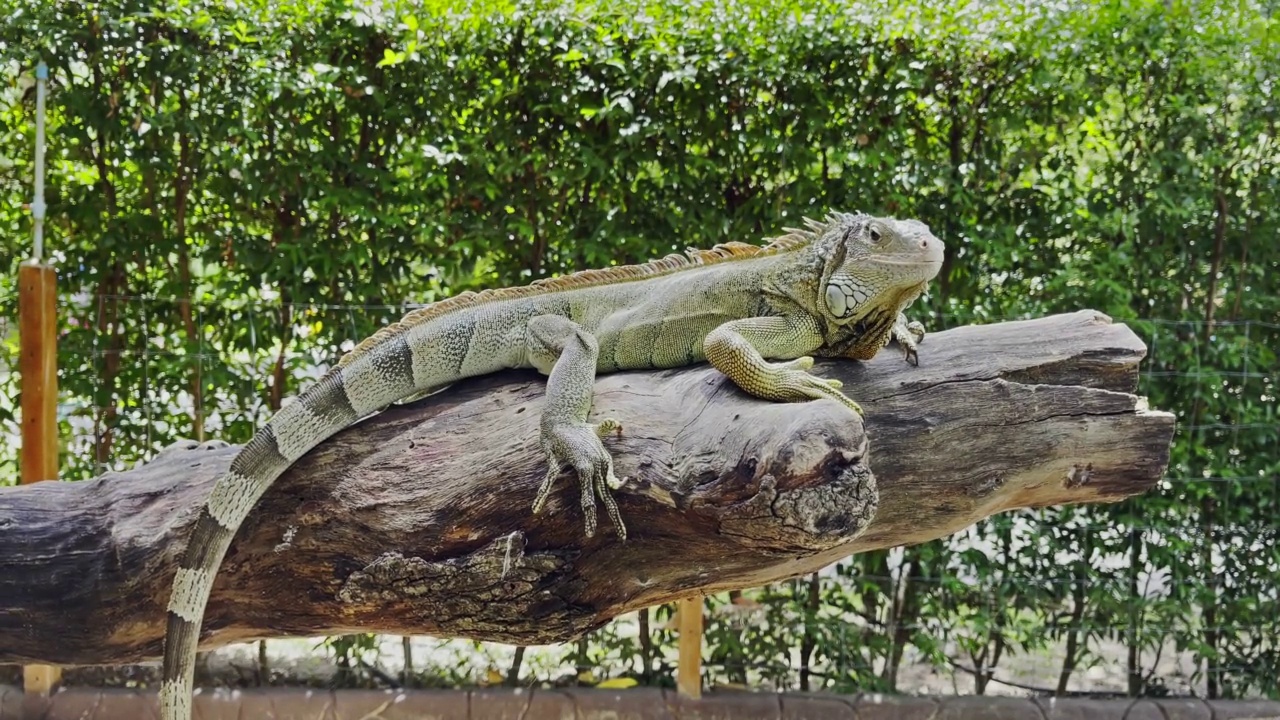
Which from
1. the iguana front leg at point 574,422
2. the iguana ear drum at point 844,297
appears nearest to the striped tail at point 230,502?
the iguana front leg at point 574,422

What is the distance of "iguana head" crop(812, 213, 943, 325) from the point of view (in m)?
3.00

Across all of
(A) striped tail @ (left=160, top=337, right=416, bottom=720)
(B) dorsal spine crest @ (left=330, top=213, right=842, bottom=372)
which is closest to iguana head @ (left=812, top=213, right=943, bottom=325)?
(B) dorsal spine crest @ (left=330, top=213, right=842, bottom=372)

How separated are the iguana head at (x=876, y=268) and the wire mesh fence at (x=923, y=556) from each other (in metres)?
2.54

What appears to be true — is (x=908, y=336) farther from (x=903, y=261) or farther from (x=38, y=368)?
(x=38, y=368)

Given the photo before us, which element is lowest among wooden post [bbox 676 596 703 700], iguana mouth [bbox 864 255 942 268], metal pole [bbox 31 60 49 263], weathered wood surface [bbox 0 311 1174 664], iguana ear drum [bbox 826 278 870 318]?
wooden post [bbox 676 596 703 700]

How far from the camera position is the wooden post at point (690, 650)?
5297mm

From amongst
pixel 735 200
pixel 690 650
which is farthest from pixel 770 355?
pixel 690 650

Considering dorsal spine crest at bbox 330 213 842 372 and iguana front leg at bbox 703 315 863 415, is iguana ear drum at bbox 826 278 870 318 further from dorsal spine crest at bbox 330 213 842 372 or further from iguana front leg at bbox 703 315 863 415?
dorsal spine crest at bbox 330 213 842 372

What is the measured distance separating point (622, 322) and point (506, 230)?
2210 mm

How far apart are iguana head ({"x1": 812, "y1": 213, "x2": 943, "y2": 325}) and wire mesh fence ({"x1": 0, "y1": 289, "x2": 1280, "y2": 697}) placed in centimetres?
254

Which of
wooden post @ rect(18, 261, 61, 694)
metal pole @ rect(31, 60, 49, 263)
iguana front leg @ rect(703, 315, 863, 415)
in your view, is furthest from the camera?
wooden post @ rect(18, 261, 61, 694)

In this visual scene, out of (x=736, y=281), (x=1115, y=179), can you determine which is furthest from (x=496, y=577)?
(x=1115, y=179)

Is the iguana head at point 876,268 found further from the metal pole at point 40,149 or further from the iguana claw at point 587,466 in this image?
the metal pole at point 40,149

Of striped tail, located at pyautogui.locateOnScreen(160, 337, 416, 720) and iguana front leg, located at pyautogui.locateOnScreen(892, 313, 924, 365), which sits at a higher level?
iguana front leg, located at pyautogui.locateOnScreen(892, 313, 924, 365)
